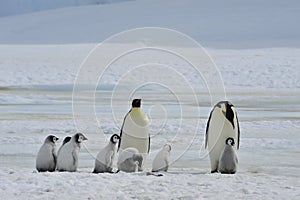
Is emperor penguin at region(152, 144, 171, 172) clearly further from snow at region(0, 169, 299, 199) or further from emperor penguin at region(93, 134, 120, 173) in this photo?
snow at region(0, 169, 299, 199)

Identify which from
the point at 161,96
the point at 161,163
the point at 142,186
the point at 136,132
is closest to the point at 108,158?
the point at 161,163

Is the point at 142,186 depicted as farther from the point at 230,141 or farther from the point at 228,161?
the point at 230,141

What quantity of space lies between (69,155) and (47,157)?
20 centimetres

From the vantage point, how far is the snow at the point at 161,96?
18.1ft

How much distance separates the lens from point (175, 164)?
7.16 metres

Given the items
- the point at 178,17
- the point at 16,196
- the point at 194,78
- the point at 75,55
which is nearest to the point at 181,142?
the point at 16,196

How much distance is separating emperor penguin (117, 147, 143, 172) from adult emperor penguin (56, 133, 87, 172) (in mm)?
394

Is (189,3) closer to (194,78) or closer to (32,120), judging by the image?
(194,78)

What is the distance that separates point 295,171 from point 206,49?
15.2 meters

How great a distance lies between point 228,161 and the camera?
6.48 metres

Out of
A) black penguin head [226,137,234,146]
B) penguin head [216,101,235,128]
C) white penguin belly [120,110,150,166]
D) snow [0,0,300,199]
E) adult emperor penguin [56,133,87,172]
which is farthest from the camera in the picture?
white penguin belly [120,110,150,166]

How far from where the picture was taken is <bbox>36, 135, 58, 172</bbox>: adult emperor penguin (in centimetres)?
643

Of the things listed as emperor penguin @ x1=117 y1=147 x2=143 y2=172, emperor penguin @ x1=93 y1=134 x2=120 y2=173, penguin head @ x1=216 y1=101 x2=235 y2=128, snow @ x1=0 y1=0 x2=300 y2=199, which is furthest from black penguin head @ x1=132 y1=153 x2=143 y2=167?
penguin head @ x1=216 y1=101 x2=235 y2=128

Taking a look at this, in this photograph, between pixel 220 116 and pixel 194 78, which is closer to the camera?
pixel 220 116
